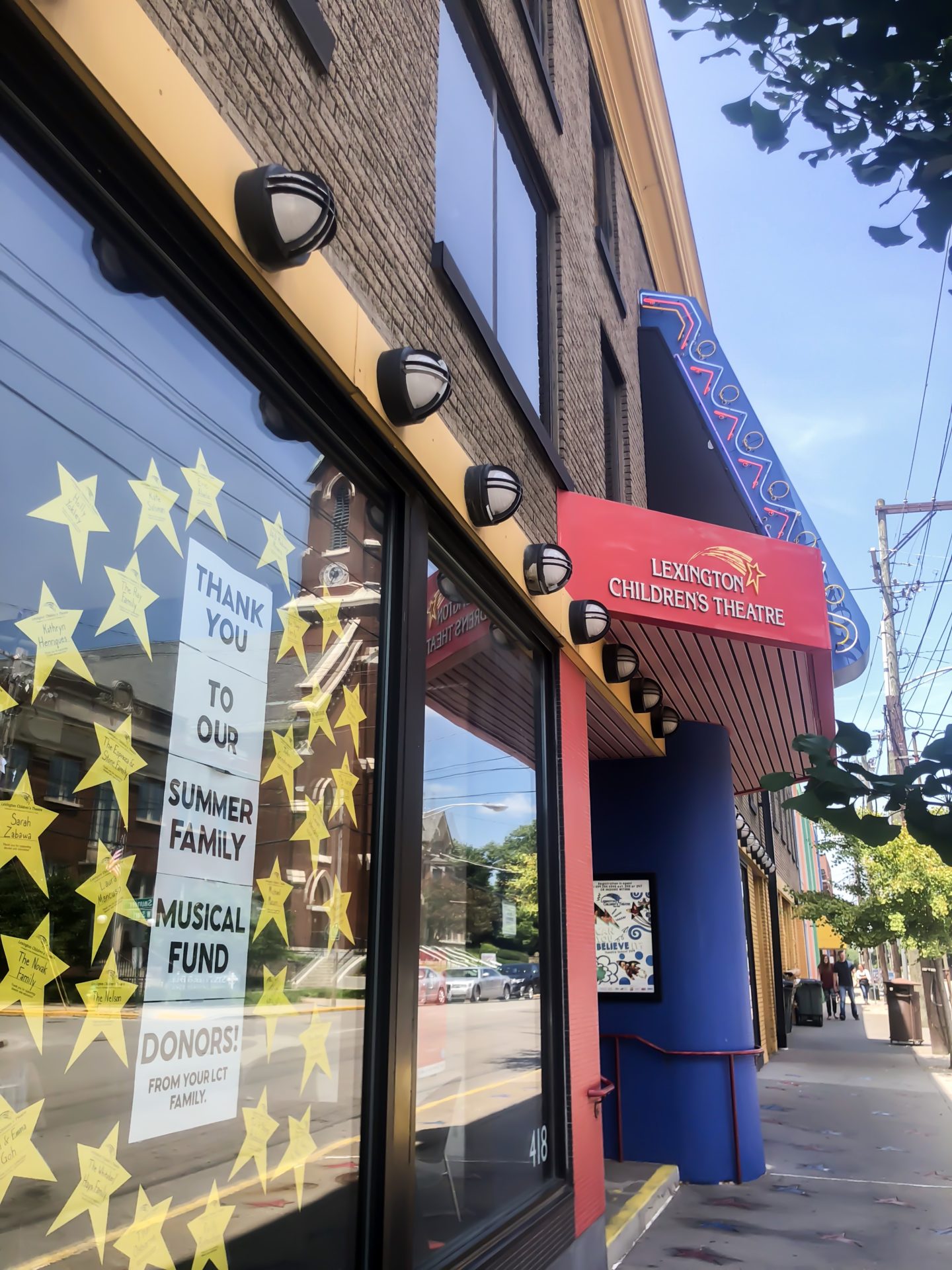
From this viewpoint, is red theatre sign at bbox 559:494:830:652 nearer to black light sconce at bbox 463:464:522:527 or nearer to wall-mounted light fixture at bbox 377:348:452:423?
black light sconce at bbox 463:464:522:527

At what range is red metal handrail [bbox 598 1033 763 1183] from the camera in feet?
27.2

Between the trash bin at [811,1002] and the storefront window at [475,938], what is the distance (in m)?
22.4

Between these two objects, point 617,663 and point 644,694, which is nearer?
point 617,663

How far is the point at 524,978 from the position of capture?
17.8 ft

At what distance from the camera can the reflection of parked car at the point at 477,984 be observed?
14.9 ft

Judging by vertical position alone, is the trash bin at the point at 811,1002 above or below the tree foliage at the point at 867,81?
below

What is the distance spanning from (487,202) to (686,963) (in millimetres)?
6418

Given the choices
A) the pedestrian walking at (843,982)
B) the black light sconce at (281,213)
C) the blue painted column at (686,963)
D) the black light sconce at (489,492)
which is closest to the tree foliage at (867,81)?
the black light sconce at (281,213)

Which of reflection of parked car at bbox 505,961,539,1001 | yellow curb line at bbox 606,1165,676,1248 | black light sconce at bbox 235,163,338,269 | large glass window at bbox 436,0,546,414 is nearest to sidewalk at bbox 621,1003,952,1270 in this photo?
yellow curb line at bbox 606,1165,676,1248

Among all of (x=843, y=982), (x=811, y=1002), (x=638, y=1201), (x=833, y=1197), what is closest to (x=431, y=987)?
(x=638, y=1201)

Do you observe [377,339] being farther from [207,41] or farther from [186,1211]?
[186,1211]

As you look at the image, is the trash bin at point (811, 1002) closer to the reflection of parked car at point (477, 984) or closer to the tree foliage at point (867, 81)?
the reflection of parked car at point (477, 984)

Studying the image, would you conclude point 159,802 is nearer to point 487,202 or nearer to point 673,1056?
point 487,202

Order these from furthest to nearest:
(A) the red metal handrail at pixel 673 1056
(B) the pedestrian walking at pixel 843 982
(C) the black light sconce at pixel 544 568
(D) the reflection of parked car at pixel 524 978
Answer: (B) the pedestrian walking at pixel 843 982, (A) the red metal handrail at pixel 673 1056, (C) the black light sconce at pixel 544 568, (D) the reflection of parked car at pixel 524 978
